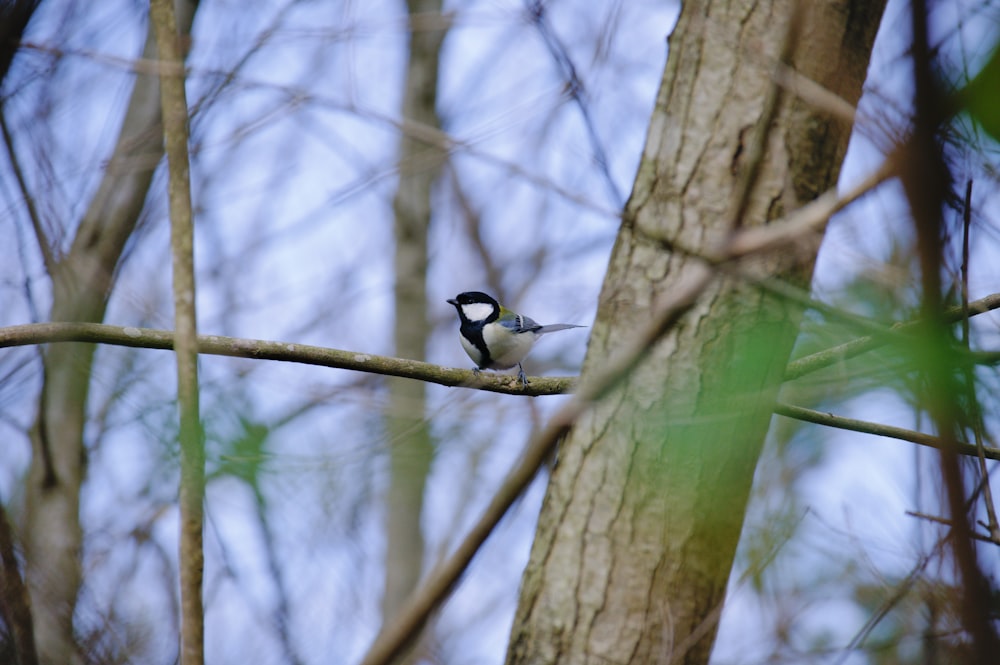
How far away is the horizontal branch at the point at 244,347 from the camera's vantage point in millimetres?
2236

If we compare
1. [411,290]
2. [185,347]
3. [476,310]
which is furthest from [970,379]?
[411,290]

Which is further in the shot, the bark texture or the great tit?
the great tit

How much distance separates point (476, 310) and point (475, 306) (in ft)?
0.10

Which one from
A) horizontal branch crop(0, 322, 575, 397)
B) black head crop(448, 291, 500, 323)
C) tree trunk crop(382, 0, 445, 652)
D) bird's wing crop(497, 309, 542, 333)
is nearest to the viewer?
horizontal branch crop(0, 322, 575, 397)

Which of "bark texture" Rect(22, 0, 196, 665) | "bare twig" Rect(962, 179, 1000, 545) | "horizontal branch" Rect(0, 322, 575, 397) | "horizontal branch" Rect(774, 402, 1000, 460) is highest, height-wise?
"bark texture" Rect(22, 0, 196, 665)

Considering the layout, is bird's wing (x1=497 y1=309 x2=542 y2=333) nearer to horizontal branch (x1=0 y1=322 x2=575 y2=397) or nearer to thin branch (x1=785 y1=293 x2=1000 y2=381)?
horizontal branch (x1=0 y1=322 x2=575 y2=397)

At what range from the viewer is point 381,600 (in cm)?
767

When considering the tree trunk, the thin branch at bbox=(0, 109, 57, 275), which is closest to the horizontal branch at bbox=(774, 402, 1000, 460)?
the thin branch at bbox=(0, 109, 57, 275)

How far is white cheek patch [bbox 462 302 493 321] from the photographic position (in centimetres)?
509

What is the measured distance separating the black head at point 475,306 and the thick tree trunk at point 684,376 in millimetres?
1925

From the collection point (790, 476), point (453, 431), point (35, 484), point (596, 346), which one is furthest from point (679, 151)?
point (790, 476)

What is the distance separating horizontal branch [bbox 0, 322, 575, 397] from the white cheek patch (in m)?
2.37

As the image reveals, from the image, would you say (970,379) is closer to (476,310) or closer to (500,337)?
(500,337)

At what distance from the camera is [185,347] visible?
4.29ft
